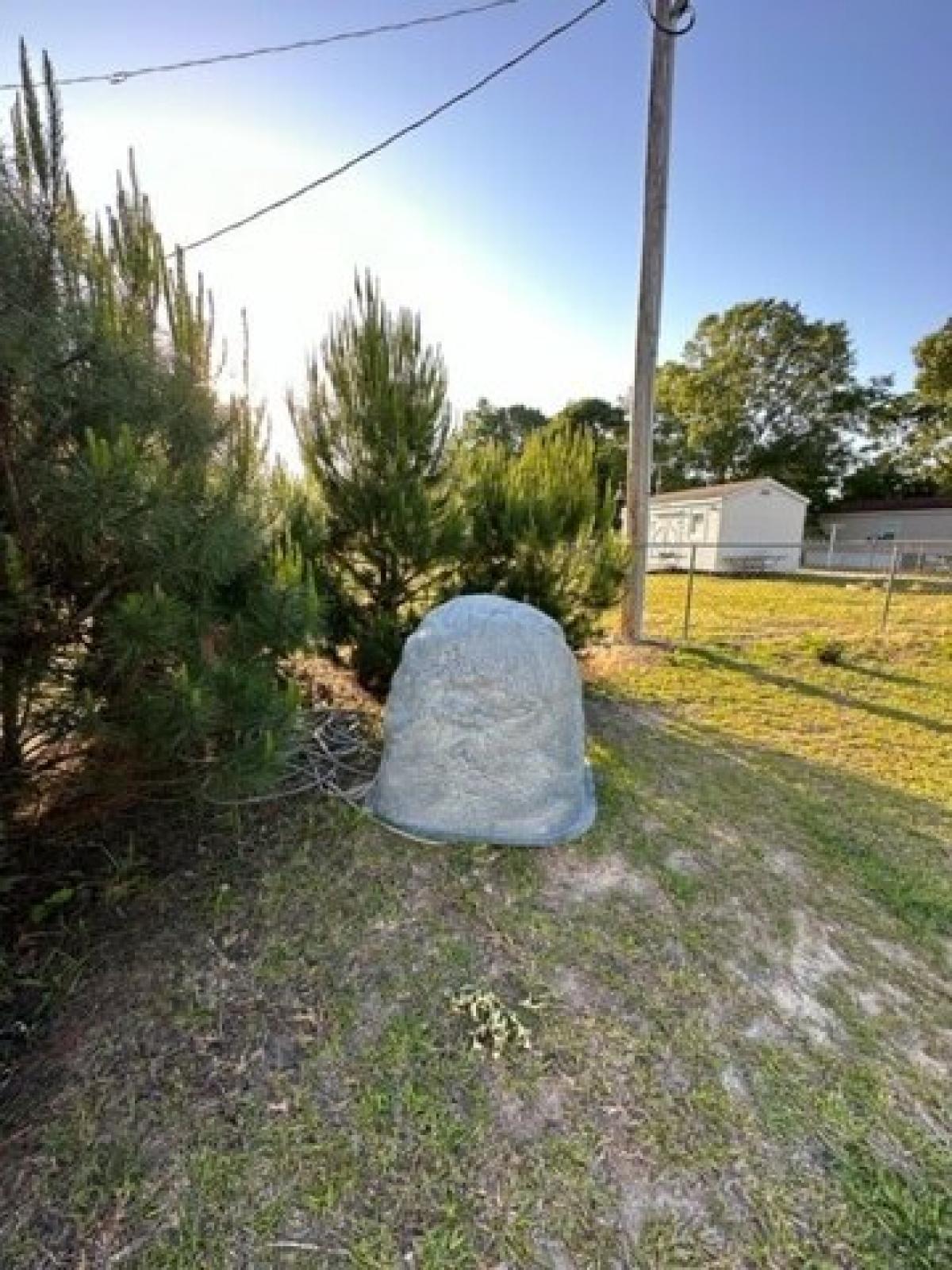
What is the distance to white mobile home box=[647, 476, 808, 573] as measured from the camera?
706 inches

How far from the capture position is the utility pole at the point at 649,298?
5191 millimetres

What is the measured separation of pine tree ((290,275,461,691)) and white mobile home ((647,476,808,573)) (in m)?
14.8

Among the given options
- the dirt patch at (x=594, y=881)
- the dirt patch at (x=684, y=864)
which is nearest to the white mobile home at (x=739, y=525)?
the dirt patch at (x=684, y=864)

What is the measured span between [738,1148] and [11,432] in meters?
2.63

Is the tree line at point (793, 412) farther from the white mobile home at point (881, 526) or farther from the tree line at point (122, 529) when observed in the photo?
the tree line at point (122, 529)

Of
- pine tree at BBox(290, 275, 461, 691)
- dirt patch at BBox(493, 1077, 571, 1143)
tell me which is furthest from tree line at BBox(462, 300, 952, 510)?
dirt patch at BBox(493, 1077, 571, 1143)

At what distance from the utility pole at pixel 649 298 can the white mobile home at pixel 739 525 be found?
38.5 ft

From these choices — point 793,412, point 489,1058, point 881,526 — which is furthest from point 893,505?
point 489,1058

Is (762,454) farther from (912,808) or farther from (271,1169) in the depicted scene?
(271,1169)

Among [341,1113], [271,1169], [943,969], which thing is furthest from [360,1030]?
[943,969]

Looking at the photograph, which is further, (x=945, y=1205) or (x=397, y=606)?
(x=397, y=606)

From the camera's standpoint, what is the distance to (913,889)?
8.73 ft

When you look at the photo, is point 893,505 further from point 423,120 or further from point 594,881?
point 594,881

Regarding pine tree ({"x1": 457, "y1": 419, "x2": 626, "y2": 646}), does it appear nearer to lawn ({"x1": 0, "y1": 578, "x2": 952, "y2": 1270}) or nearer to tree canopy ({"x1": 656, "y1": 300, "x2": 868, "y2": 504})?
lawn ({"x1": 0, "y1": 578, "x2": 952, "y2": 1270})
